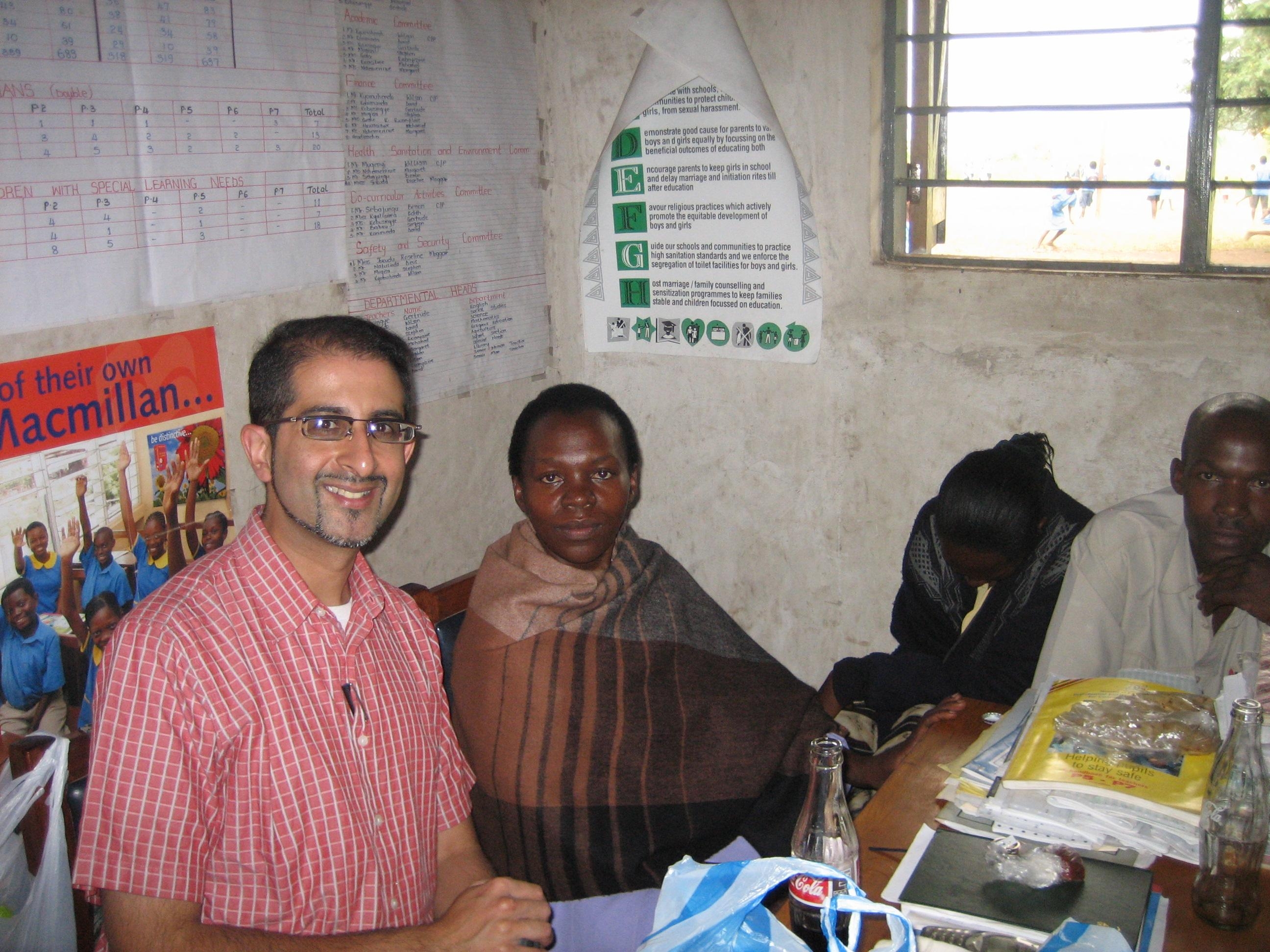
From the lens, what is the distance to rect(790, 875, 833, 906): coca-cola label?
4.02 ft

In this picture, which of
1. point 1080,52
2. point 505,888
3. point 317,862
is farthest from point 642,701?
point 1080,52

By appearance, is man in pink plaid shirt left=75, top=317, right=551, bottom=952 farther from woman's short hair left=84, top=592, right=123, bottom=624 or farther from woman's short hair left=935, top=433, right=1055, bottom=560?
woman's short hair left=935, top=433, right=1055, bottom=560

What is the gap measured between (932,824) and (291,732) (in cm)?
94

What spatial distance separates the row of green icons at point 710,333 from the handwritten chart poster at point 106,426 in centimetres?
136

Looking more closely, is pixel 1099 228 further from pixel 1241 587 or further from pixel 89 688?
pixel 89 688

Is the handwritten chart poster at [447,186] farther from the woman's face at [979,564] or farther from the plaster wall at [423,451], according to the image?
the woman's face at [979,564]

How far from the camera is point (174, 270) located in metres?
2.08

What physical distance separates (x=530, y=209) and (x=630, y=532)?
1.37 m

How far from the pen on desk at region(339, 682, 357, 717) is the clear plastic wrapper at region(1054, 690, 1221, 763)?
109 cm

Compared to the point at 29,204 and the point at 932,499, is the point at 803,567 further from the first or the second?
the point at 29,204

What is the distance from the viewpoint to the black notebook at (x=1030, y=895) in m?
1.29

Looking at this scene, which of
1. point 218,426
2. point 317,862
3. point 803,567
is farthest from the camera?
point 803,567

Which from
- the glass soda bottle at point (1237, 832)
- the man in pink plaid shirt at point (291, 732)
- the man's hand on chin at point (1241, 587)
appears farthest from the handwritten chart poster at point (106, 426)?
Answer: the man's hand on chin at point (1241, 587)

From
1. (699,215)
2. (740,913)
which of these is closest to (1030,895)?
(740,913)
